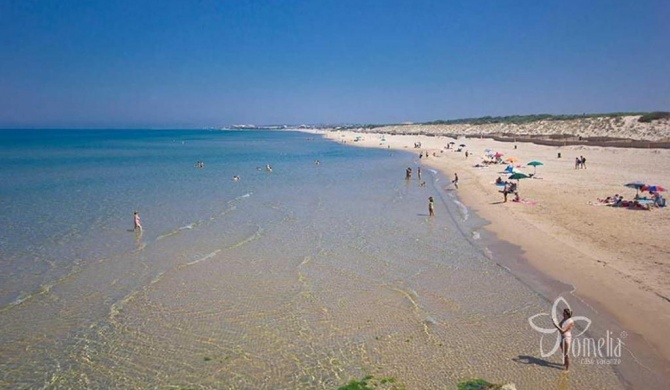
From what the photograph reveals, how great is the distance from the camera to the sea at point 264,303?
8.20m

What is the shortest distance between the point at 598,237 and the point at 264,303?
1273 cm

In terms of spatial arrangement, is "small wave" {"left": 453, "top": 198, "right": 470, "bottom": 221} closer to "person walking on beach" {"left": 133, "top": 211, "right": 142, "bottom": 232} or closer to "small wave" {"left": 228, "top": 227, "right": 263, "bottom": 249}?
"small wave" {"left": 228, "top": 227, "right": 263, "bottom": 249}

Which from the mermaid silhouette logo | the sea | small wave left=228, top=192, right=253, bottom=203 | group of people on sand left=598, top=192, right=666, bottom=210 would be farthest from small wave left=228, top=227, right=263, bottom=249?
group of people on sand left=598, top=192, right=666, bottom=210

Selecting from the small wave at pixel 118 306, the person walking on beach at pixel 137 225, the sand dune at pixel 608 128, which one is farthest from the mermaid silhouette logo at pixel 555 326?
the sand dune at pixel 608 128

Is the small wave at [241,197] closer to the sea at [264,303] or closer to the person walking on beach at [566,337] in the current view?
the sea at [264,303]

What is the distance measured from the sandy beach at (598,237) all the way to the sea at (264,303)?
1452 millimetres

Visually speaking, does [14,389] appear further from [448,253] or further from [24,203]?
[24,203]

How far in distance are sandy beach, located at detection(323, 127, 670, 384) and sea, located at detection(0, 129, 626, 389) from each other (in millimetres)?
1452

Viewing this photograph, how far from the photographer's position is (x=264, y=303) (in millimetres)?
11445

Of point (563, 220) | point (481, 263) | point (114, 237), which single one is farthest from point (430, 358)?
point (114, 237)

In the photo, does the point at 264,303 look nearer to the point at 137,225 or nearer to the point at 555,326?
the point at 555,326

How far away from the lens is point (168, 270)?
1417 cm

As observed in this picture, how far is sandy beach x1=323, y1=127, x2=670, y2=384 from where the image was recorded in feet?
32.6

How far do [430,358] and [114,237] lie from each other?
594 inches
